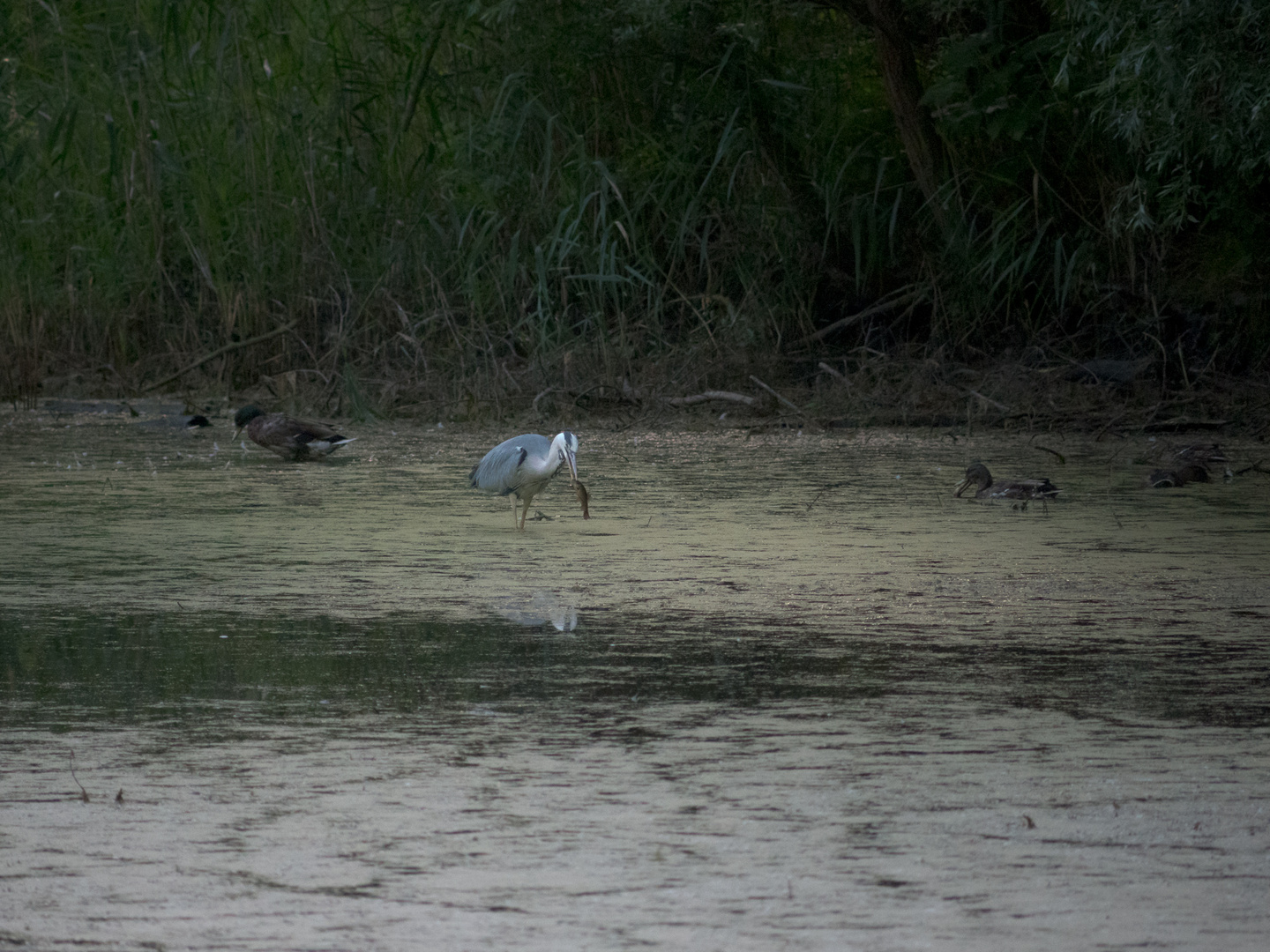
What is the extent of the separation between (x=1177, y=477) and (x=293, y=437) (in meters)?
3.78

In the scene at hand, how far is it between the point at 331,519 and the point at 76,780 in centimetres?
315

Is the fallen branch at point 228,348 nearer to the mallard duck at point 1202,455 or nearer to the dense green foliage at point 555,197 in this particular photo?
the dense green foliage at point 555,197

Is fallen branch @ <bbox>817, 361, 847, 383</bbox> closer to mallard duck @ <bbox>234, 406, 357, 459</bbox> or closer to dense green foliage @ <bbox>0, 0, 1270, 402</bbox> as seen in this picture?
dense green foliage @ <bbox>0, 0, 1270, 402</bbox>

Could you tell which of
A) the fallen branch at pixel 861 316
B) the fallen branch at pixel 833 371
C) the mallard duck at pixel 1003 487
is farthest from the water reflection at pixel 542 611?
the fallen branch at pixel 861 316

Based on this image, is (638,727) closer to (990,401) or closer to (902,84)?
(990,401)

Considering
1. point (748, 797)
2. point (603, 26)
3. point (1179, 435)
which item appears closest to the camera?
point (748, 797)

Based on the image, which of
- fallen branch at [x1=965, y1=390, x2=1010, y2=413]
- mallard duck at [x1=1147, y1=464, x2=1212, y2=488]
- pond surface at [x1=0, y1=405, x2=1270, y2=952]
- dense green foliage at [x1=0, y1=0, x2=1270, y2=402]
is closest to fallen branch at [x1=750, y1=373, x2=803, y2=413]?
dense green foliage at [x1=0, y1=0, x2=1270, y2=402]

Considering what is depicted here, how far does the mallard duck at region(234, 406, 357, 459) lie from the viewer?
26.6 feet

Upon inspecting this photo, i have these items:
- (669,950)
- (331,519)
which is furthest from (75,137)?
(669,950)

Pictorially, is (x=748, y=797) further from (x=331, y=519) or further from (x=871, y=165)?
(x=871, y=165)

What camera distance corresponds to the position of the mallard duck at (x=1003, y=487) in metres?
6.20

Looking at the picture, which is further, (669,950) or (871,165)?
(871,165)

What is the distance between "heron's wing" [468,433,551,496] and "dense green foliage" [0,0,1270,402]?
12.8 ft

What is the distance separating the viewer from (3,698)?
11.0 ft
